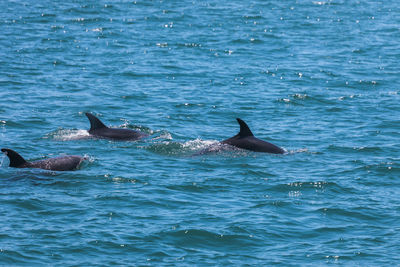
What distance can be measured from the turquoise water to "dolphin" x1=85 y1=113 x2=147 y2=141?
0.46m

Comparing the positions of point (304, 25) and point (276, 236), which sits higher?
point (304, 25)

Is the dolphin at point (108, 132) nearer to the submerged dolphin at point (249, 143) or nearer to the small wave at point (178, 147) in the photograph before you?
the small wave at point (178, 147)

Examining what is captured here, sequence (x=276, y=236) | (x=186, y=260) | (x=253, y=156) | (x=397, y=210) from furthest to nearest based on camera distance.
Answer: (x=253, y=156)
(x=397, y=210)
(x=276, y=236)
(x=186, y=260)

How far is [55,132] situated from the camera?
24.0 m

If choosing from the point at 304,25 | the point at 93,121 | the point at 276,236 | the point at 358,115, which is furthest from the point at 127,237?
the point at 304,25

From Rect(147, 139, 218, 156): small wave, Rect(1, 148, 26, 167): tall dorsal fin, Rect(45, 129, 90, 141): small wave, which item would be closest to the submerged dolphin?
Rect(147, 139, 218, 156): small wave

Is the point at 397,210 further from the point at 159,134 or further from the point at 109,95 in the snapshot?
the point at 109,95

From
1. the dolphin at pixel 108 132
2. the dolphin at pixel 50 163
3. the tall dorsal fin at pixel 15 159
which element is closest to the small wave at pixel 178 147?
the dolphin at pixel 108 132

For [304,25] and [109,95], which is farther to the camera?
[304,25]

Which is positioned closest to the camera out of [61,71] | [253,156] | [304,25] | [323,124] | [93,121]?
[253,156]

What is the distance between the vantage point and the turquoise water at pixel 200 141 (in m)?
15.7

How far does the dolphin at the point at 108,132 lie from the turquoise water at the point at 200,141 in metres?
0.46

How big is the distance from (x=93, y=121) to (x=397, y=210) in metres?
10.00

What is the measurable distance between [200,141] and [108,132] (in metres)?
2.87
